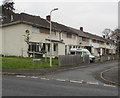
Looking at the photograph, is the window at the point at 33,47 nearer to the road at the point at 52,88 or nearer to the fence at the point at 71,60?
the fence at the point at 71,60

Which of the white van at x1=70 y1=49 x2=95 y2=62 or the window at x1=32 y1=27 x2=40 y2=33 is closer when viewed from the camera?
the window at x1=32 y1=27 x2=40 y2=33

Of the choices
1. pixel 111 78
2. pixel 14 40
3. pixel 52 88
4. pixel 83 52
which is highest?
pixel 14 40

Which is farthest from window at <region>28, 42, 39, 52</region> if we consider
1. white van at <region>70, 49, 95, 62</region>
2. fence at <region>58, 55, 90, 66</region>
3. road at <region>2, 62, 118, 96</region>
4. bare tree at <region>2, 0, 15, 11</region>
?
bare tree at <region>2, 0, 15, 11</region>

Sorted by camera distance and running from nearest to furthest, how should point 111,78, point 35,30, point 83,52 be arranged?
point 111,78
point 35,30
point 83,52

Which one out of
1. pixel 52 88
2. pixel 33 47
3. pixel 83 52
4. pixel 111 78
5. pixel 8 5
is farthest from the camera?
pixel 8 5

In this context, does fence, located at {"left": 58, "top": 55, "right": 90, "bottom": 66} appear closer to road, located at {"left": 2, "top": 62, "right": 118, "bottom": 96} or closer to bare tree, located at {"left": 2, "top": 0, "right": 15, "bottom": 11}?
road, located at {"left": 2, "top": 62, "right": 118, "bottom": 96}

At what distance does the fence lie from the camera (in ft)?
72.0

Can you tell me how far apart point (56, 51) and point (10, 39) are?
8.56 meters

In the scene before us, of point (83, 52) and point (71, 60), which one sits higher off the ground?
point (83, 52)

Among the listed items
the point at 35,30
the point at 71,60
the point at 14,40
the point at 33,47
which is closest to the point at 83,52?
the point at 71,60

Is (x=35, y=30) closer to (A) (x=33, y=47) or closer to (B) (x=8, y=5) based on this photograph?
(A) (x=33, y=47)

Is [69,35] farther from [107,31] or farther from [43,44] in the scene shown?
[107,31]

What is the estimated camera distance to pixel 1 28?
31.3 meters

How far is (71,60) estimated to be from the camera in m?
24.4
